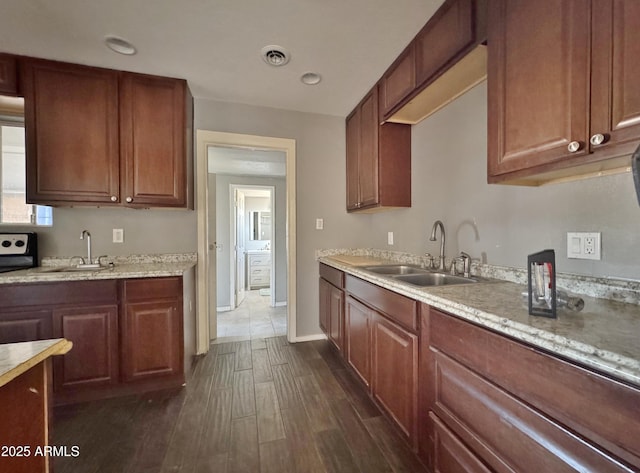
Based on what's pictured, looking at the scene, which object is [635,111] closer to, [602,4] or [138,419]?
[602,4]

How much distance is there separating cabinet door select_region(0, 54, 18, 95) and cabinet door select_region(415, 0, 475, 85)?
2.80 metres

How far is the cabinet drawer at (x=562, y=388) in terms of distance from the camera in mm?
570

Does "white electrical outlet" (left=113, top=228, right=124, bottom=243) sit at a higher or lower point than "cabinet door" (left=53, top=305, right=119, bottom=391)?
higher

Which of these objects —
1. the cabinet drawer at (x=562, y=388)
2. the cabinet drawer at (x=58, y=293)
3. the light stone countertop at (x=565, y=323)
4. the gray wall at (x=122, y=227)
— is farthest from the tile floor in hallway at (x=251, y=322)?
the cabinet drawer at (x=562, y=388)

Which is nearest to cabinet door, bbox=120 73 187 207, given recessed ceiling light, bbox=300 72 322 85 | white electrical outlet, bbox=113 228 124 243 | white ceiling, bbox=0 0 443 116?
white ceiling, bbox=0 0 443 116

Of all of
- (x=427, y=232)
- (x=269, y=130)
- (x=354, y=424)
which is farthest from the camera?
(x=269, y=130)

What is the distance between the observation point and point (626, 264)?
983 mm

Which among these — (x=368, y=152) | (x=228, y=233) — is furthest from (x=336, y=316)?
(x=228, y=233)

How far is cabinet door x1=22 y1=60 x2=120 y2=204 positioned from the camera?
193 cm

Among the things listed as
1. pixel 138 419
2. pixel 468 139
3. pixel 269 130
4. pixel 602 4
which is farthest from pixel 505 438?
pixel 269 130

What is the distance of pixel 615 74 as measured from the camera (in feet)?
2.53

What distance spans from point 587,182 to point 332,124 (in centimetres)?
230

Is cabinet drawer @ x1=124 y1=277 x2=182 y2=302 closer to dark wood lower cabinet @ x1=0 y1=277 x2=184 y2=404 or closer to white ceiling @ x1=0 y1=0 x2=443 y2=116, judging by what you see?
dark wood lower cabinet @ x1=0 y1=277 x2=184 y2=404

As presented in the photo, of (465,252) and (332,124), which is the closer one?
(465,252)
